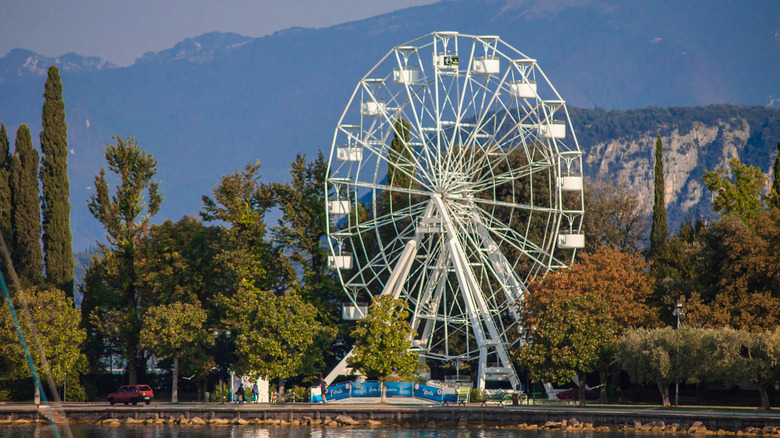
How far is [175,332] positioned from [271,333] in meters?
8.01

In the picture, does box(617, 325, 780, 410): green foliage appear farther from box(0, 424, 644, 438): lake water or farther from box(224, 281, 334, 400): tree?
box(224, 281, 334, 400): tree

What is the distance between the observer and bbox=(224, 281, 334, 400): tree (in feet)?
215

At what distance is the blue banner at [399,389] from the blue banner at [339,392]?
2676mm

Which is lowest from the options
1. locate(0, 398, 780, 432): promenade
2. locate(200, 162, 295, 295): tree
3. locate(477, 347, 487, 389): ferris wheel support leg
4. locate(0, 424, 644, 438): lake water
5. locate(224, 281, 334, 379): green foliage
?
locate(0, 424, 644, 438): lake water

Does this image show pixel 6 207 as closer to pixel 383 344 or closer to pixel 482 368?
pixel 383 344

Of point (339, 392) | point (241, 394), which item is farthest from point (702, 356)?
point (241, 394)

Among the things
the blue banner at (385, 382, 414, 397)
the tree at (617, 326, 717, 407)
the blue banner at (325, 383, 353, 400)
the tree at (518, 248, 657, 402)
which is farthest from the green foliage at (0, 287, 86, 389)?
the tree at (617, 326, 717, 407)

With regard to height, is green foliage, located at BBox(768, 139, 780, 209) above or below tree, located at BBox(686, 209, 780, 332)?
above

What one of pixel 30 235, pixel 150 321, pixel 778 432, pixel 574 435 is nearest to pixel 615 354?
pixel 574 435

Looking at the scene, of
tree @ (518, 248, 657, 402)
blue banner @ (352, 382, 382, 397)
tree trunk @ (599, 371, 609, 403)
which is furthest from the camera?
blue banner @ (352, 382, 382, 397)

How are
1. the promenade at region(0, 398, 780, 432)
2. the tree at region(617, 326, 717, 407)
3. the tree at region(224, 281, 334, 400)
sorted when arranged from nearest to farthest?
the promenade at region(0, 398, 780, 432)
the tree at region(617, 326, 717, 407)
the tree at region(224, 281, 334, 400)

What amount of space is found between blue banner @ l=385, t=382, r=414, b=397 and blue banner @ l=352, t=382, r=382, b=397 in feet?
2.15

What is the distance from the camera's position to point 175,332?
6931 centimetres

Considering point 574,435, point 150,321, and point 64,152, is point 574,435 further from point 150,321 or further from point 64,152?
point 64,152
